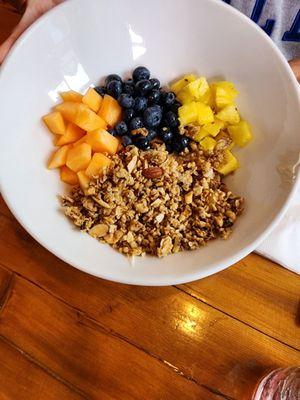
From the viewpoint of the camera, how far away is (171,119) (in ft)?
2.78

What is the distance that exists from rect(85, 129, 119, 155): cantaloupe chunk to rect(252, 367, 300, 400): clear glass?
0.50 m

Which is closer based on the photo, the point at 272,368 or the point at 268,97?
the point at 272,368

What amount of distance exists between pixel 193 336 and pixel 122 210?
264 mm

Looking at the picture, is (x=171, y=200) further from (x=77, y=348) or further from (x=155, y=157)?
(x=77, y=348)

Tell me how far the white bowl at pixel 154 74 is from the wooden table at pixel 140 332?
84mm

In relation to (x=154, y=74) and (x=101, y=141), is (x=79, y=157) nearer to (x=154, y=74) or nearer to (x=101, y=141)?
(x=101, y=141)

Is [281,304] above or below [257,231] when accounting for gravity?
below

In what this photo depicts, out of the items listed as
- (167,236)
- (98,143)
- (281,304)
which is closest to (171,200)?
(167,236)

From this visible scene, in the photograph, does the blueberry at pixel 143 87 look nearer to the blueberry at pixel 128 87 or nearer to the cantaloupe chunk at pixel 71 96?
the blueberry at pixel 128 87

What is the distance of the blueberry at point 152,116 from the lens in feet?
2.75

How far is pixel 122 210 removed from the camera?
0.79 metres

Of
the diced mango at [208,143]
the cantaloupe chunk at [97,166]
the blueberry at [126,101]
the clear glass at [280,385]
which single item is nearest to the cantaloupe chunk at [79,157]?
the cantaloupe chunk at [97,166]

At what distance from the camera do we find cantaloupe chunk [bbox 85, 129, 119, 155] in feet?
2.65

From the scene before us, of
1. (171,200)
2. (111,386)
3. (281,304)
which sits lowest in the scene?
(111,386)
